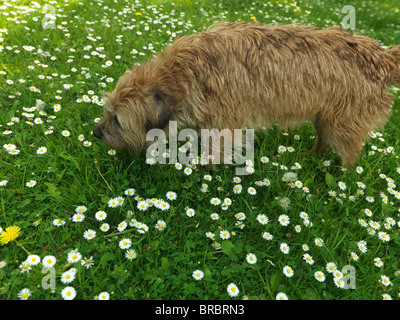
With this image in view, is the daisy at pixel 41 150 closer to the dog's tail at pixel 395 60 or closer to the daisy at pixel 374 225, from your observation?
the daisy at pixel 374 225

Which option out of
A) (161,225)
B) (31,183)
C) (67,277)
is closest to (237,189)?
(161,225)

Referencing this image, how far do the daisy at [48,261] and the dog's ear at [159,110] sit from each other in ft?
4.23

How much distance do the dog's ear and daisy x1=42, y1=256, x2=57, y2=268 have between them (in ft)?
4.23

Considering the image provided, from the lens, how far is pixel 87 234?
2186mm

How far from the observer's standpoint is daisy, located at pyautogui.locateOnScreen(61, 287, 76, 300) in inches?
73.0

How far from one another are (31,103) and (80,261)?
2184 millimetres

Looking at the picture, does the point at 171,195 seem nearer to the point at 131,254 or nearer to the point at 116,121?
the point at 131,254

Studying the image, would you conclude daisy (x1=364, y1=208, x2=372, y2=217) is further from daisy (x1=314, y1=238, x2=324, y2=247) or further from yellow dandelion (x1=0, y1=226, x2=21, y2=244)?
yellow dandelion (x1=0, y1=226, x2=21, y2=244)

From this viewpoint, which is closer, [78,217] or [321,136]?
[78,217]

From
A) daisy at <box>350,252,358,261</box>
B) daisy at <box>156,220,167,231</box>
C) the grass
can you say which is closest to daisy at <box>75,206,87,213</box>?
the grass

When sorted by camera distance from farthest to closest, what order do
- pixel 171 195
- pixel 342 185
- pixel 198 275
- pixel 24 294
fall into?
pixel 342 185, pixel 171 195, pixel 198 275, pixel 24 294

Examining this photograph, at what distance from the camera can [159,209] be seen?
8.16 ft

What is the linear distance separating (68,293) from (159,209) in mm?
928
